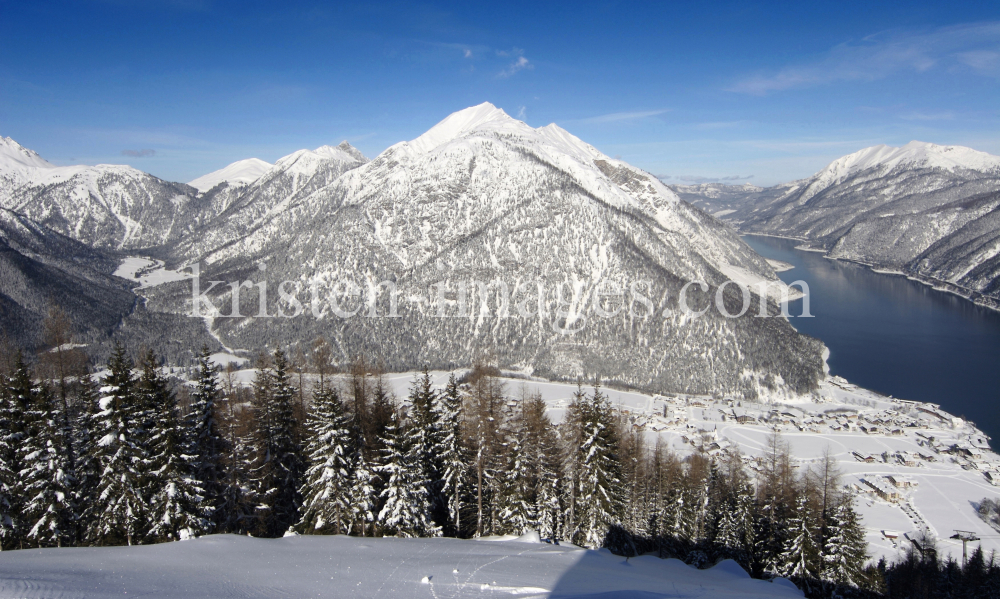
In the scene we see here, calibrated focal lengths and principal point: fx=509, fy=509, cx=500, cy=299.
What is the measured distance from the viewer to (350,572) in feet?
57.2

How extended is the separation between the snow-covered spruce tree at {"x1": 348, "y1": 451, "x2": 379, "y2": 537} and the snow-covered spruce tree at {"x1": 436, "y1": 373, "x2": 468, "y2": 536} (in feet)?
15.3

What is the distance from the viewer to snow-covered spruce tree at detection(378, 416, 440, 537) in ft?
85.9

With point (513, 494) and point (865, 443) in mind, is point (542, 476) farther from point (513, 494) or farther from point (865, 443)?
point (865, 443)

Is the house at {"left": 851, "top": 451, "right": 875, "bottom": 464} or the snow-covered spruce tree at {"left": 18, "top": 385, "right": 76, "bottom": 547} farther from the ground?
the snow-covered spruce tree at {"left": 18, "top": 385, "right": 76, "bottom": 547}

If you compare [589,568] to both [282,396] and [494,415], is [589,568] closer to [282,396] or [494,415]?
[494,415]

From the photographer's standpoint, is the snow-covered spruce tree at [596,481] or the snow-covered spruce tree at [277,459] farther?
the snow-covered spruce tree at [277,459]

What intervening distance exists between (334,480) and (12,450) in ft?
47.7

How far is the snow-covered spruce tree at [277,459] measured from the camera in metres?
28.9

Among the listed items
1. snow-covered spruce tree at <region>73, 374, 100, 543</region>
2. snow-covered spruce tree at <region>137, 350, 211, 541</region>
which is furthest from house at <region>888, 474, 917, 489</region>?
snow-covered spruce tree at <region>73, 374, 100, 543</region>

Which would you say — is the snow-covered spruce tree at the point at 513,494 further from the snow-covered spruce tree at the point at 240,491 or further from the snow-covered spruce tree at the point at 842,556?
the snow-covered spruce tree at the point at 842,556

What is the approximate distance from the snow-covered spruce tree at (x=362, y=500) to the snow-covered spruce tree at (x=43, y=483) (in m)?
13.0

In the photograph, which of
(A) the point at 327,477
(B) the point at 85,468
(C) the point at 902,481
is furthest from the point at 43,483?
(C) the point at 902,481

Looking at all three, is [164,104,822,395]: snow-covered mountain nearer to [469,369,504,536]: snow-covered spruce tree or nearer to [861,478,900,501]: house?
[861,478,900,501]: house

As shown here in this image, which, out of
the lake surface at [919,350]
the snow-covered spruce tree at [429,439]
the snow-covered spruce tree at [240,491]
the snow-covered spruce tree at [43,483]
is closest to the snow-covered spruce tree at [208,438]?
the snow-covered spruce tree at [240,491]
